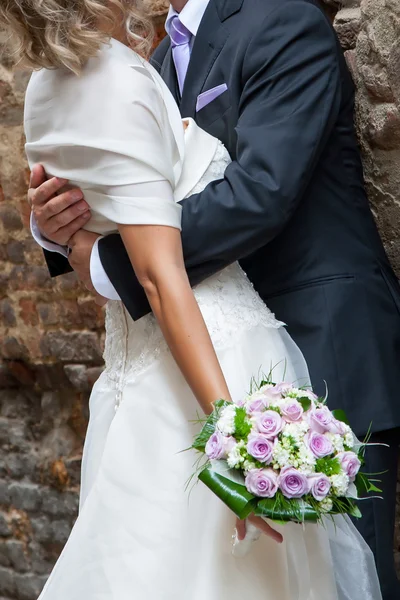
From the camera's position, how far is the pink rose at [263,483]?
1526 millimetres

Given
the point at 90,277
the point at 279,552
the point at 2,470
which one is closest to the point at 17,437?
the point at 2,470

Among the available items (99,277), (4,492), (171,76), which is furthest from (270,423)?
(4,492)

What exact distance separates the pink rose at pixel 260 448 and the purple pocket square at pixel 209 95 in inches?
34.2

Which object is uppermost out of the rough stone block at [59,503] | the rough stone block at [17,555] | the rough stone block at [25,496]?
the rough stone block at [59,503]

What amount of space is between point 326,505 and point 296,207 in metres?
0.68

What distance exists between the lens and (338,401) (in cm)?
197

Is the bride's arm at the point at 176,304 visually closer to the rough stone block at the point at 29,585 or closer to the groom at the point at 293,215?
the groom at the point at 293,215

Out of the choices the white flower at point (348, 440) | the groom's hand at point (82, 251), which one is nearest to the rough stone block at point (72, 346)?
the groom's hand at point (82, 251)

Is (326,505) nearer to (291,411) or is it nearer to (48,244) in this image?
(291,411)

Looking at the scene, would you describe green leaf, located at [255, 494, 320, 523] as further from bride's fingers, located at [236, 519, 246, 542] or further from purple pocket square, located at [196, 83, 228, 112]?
purple pocket square, located at [196, 83, 228, 112]

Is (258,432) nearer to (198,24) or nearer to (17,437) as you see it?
(198,24)

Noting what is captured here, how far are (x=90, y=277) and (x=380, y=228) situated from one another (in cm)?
83

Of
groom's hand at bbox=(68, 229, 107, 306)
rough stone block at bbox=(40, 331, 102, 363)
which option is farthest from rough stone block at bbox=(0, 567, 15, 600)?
groom's hand at bbox=(68, 229, 107, 306)

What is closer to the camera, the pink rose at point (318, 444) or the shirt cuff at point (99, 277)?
the pink rose at point (318, 444)
